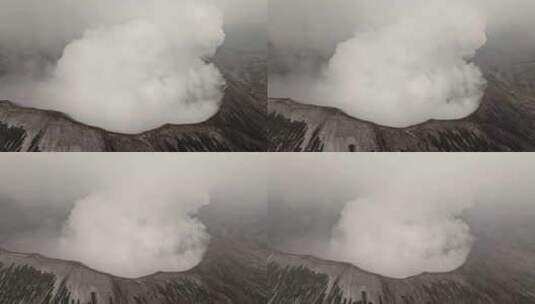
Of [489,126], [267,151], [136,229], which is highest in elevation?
[489,126]

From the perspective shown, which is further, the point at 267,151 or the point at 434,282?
the point at 267,151

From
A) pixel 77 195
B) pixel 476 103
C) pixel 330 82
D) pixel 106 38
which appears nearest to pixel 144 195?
pixel 77 195

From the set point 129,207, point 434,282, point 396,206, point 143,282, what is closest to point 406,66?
point 396,206

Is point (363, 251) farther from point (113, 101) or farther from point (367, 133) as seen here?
point (113, 101)

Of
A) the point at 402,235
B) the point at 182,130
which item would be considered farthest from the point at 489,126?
the point at 182,130

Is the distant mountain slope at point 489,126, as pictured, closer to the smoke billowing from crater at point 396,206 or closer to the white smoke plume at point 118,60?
the smoke billowing from crater at point 396,206

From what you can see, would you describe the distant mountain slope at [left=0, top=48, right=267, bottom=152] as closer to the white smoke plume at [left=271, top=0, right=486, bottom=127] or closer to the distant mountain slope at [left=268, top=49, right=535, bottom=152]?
the white smoke plume at [left=271, top=0, right=486, bottom=127]

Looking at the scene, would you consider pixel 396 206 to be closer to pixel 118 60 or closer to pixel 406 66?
pixel 406 66

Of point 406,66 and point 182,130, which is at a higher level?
point 406,66

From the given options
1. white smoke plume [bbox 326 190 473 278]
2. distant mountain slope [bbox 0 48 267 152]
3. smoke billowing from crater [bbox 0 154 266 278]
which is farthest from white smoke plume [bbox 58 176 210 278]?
white smoke plume [bbox 326 190 473 278]
